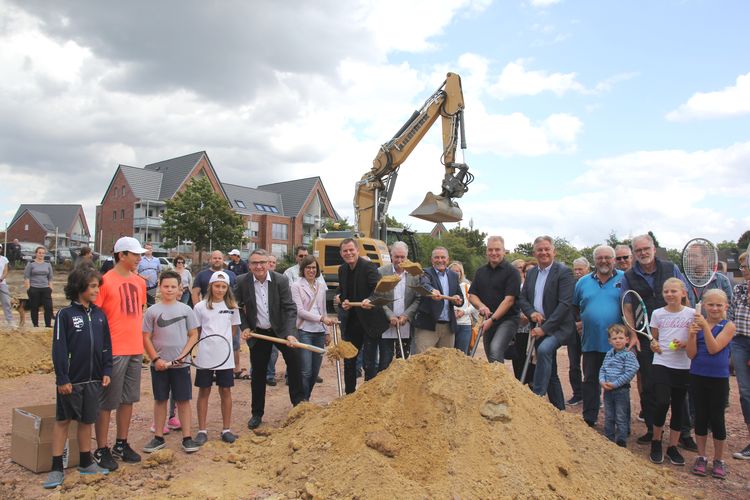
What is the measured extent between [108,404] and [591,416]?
15.7ft

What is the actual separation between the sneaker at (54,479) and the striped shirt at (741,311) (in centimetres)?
597

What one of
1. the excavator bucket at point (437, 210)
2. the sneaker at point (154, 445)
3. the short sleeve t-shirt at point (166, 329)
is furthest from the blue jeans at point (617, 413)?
the excavator bucket at point (437, 210)

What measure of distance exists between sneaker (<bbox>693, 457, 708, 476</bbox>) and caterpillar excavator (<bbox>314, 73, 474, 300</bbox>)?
10978mm

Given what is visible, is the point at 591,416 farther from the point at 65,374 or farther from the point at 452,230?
the point at 452,230

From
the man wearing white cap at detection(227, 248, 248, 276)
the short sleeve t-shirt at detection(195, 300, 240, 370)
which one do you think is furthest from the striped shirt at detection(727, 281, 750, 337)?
the man wearing white cap at detection(227, 248, 248, 276)

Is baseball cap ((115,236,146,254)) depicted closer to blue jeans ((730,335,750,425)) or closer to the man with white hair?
the man with white hair

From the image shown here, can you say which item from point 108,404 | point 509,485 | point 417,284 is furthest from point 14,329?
point 509,485

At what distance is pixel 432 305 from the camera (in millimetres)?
6223

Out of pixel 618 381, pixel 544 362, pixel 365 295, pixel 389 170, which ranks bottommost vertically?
pixel 618 381

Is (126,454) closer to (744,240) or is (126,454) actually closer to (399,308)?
(399,308)

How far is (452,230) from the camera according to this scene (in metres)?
37.6

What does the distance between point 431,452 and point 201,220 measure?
33.7 m

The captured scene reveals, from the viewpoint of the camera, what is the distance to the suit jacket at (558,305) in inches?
230

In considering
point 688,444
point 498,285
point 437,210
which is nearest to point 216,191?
point 437,210
